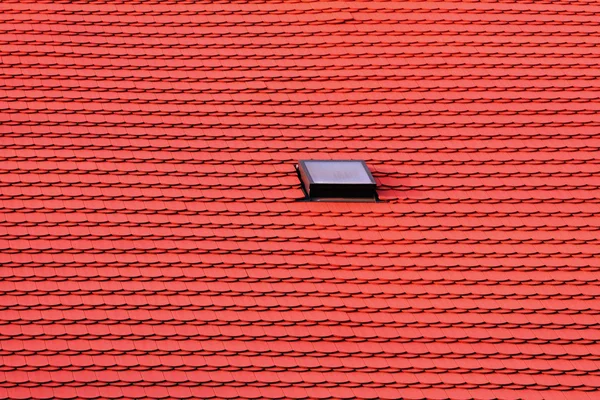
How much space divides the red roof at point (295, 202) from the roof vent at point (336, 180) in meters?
0.15

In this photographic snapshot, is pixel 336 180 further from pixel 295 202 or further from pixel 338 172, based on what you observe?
pixel 295 202

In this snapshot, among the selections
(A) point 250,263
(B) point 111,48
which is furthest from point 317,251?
(B) point 111,48

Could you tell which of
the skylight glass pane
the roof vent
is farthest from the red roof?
the skylight glass pane

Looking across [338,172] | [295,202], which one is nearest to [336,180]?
[338,172]

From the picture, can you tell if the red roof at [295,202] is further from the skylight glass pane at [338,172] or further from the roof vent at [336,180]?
the skylight glass pane at [338,172]

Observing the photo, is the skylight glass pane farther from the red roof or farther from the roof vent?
the red roof

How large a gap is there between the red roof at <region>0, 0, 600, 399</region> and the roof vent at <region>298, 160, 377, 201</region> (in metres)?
0.15

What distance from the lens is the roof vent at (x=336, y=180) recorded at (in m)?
16.2

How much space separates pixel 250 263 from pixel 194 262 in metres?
0.57

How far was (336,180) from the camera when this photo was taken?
16219 millimetres

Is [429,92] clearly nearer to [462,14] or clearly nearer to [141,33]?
[462,14]

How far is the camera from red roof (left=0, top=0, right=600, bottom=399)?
48.6 feet

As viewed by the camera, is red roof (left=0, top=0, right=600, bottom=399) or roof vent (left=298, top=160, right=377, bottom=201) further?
roof vent (left=298, top=160, right=377, bottom=201)

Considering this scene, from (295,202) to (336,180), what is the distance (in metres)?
0.49
